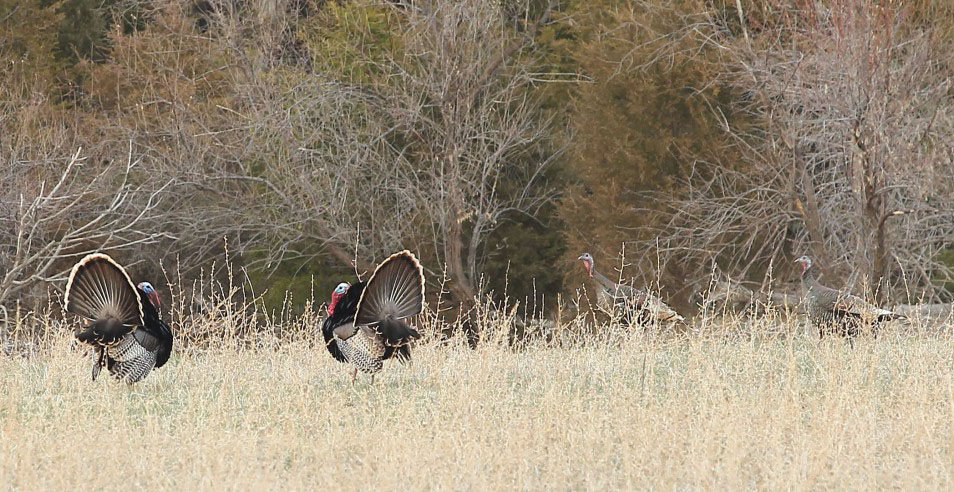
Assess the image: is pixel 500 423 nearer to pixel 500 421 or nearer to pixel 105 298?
pixel 500 421

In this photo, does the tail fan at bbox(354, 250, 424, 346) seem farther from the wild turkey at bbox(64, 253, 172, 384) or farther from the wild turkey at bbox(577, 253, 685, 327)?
the wild turkey at bbox(577, 253, 685, 327)

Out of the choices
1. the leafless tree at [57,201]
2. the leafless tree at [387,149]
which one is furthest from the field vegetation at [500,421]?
the leafless tree at [387,149]

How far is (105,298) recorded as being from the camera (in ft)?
28.4

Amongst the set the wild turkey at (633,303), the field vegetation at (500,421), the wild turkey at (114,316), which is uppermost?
the wild turkey at (114,316)

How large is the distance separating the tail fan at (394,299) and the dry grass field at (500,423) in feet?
1.28

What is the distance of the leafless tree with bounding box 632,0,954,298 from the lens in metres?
14.2

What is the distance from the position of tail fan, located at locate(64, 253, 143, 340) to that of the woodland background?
→ 9.28 m

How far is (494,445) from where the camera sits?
6.67 m

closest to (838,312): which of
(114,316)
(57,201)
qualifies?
(114,316)

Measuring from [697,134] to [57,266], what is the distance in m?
12.2

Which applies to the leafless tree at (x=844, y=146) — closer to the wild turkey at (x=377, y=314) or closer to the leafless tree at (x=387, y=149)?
the leafless tree at (x=387, y=149)

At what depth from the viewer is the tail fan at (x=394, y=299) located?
8789mm

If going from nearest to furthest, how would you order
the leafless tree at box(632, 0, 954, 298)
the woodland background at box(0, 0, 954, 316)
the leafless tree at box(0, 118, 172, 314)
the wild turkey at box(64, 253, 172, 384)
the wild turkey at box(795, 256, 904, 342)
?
the wild turkey at box(64, 253, 172, 384) < the wild turkey at box(795, 256, 904, 342) < the leafless tree at box(632, 0, 954, 298) < the woodland background at box(0, 0, 954, 316) < the leafless tree at box(0, 118, 172, 314)

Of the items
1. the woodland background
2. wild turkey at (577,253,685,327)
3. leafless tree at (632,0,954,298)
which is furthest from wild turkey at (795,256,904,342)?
the woodland background
